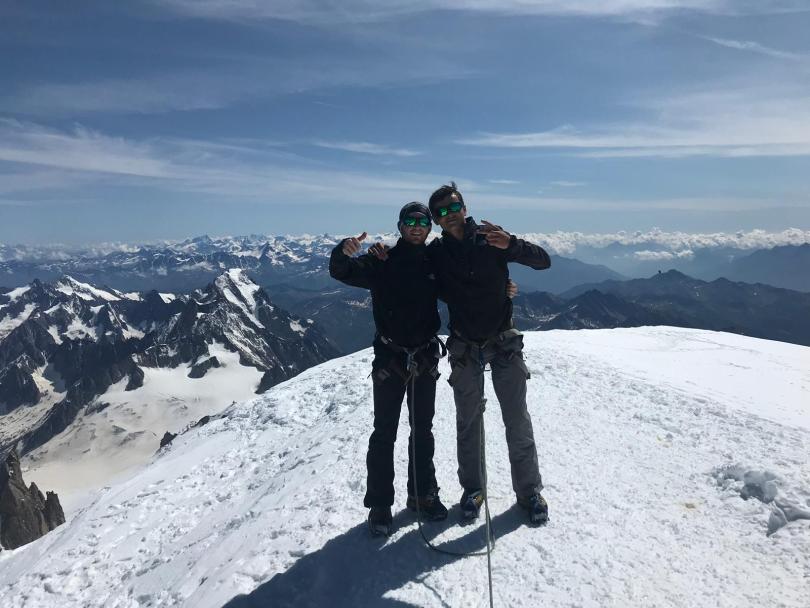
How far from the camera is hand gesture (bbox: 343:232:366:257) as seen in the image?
23.6ft

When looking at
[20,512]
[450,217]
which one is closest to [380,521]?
[450,217]

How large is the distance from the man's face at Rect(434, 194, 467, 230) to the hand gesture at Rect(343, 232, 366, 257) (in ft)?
3.76

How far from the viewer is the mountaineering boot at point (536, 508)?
752cm

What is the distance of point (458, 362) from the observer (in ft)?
24.9

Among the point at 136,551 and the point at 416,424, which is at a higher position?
the point at 416,424

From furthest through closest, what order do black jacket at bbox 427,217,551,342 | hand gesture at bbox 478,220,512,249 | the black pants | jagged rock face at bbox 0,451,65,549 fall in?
1. jagged rock face at bbox 0,451,65,549
2. the black pants
3. black jacket at bbox 427,217,551,342
4. hand gesture at bbox 478,220,512,249

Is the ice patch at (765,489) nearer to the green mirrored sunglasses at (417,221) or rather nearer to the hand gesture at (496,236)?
the hand gesture at (496,236)

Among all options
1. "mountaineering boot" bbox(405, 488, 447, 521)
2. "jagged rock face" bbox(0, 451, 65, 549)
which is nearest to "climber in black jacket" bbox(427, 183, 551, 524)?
"mountaineering boot" bbox(405, 488, 447, 521)

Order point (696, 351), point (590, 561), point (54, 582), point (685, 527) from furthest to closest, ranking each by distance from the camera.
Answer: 1. point (696, 351)
2. point (54, 582)
3. point (685, 527)
4. point (590, 561)

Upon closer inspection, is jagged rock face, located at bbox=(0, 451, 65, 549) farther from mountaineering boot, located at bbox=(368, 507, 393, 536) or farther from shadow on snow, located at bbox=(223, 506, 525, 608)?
mountaineering boot, located at bbox=(368, 507, 393, 536)

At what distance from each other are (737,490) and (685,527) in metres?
1.65

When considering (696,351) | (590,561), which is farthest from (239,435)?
(696,351)

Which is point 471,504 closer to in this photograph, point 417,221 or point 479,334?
point 479,334

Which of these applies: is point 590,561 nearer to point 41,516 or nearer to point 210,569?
point 210,569
